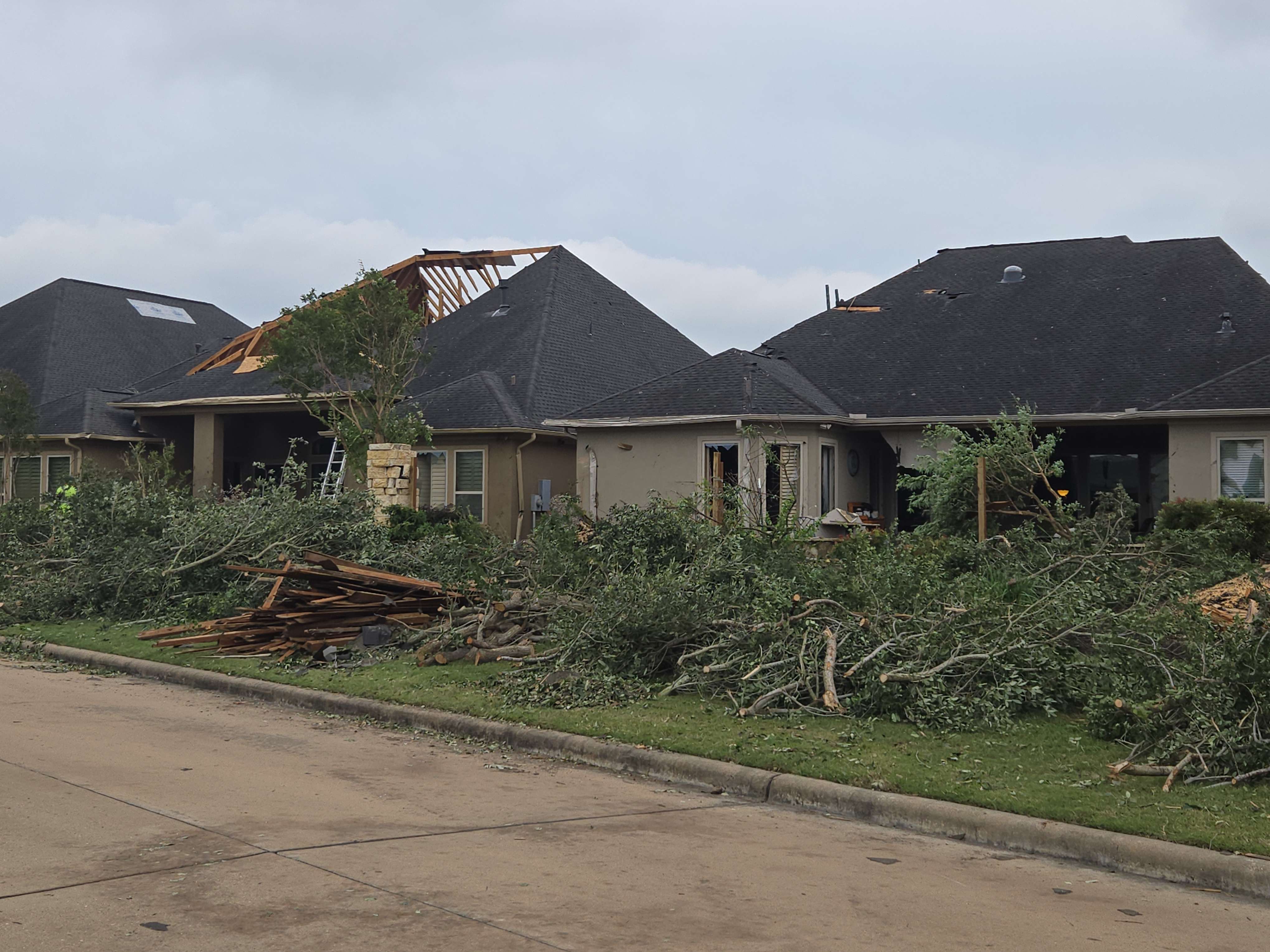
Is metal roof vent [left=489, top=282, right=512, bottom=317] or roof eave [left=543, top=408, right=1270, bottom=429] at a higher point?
metal roof vent [left=489, top=282, right=512, bottom=317]

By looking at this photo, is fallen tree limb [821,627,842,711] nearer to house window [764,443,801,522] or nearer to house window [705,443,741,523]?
house window [764,443,801,522]

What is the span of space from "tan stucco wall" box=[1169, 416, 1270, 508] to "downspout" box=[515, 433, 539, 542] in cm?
1216

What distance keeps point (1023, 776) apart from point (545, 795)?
9.52ft

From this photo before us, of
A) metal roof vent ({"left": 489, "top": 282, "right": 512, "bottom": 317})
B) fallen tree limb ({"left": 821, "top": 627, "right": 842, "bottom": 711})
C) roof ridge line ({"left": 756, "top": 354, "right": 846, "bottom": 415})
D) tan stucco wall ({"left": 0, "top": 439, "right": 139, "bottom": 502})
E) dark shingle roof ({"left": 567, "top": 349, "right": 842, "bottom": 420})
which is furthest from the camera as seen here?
tan stucco wall ({"left": 0, "top": 439, "right": 139, "bottom": 502})

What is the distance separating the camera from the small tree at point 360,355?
24.0 meters

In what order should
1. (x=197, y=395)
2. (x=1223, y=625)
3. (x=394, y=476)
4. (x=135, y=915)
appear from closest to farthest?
(x=135, y=915) < (x=1223, y=625) < (x=394, y=476) < (x=197, y=395)

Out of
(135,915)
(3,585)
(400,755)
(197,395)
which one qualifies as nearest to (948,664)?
(400,755)

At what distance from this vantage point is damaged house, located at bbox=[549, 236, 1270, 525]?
66.8 feet

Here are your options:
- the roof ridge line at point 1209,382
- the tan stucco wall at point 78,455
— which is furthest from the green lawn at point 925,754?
the tan stucco wall at point 78,455

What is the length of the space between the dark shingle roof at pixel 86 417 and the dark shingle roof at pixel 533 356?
3.15 ft

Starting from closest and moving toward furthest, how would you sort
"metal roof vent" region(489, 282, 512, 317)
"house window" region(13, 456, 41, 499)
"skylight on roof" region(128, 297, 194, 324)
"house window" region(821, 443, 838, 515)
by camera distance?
"house window" region(821, 443, 838, 515), "metal roof vent" region(489, 282, 512, 317), "house window" region(13, 456, 41, 499), "skylight on roof" region(128, 297, 194, 324)

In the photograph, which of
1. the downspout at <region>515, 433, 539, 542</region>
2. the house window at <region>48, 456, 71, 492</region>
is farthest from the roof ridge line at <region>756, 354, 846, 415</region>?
the house window at <region>48, 456, 71, 492</region>

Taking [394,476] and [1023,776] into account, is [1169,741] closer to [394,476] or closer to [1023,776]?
[1023,776]

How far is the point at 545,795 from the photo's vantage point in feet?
24.5
